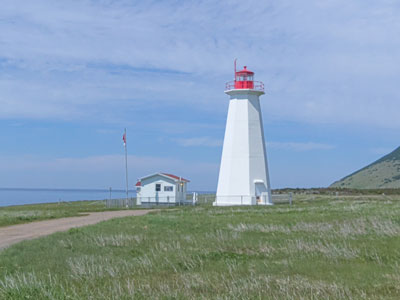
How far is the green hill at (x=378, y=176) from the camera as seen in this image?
11900 cm

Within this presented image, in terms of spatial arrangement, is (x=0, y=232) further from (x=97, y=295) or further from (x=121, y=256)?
(x=97, y=295)

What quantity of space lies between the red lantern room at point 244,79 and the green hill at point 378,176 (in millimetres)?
76464

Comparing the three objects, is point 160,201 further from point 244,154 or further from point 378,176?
point 378,176

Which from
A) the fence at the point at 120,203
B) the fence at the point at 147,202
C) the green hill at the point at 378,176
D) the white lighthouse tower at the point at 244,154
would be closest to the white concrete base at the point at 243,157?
the white lighthouse tower at the point at 244,154

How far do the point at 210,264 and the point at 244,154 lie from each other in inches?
1144

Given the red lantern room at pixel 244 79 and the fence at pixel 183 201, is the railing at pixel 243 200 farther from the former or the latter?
the red lantern room at pixel 244 79

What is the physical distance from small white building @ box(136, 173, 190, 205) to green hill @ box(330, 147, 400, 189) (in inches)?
2983

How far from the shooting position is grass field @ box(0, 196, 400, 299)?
31.0 ft

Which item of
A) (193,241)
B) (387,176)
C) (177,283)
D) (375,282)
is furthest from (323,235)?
(387,176)

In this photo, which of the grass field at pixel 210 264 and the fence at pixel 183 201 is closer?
the grass field at pixel 210 264

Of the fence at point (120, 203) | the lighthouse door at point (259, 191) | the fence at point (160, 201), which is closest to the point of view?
the lighthouse door at point (259, 191)

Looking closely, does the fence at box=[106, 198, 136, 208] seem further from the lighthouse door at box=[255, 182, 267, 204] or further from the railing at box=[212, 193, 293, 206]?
the lighthouse door at box=[255, 182, 267, 204]

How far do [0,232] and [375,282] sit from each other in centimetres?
1603

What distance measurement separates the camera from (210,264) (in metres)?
12.3
